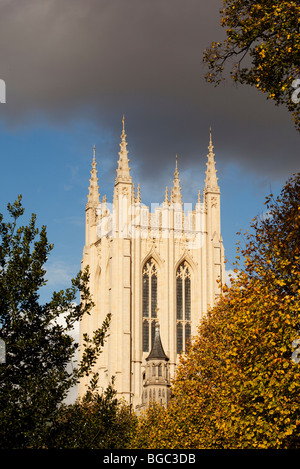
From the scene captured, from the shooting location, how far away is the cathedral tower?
8125 centimetres

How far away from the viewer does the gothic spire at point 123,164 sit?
84500mm

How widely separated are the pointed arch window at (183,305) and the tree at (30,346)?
5992 centimetres

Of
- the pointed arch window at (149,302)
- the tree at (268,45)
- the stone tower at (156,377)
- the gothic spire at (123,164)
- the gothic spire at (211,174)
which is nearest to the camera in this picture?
the tree at (268,45)

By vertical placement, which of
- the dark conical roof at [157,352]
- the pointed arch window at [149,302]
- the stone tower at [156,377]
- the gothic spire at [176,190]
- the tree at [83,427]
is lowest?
the tree at [83,427]

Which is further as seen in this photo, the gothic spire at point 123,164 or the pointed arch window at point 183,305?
the pointed arch window at point 183,305

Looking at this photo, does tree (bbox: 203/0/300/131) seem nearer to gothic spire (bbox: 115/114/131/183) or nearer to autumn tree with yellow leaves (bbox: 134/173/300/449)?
autumn tree with yellow leaves (bbox: 134/173/300/449)

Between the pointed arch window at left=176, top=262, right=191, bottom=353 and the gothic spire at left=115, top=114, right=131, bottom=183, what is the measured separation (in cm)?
1020

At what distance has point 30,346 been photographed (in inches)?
928

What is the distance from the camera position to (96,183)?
93.2 meters

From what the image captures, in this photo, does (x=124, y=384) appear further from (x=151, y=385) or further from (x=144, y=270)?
(x=144, y=270)

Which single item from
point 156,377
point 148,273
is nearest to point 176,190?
point 148,273

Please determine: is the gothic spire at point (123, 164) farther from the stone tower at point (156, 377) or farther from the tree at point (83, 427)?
the tree at point (83, 427)

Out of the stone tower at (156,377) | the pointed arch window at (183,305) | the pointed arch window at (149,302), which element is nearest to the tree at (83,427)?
the stone tower at (156,377)

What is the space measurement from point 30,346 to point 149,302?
61.0 m
